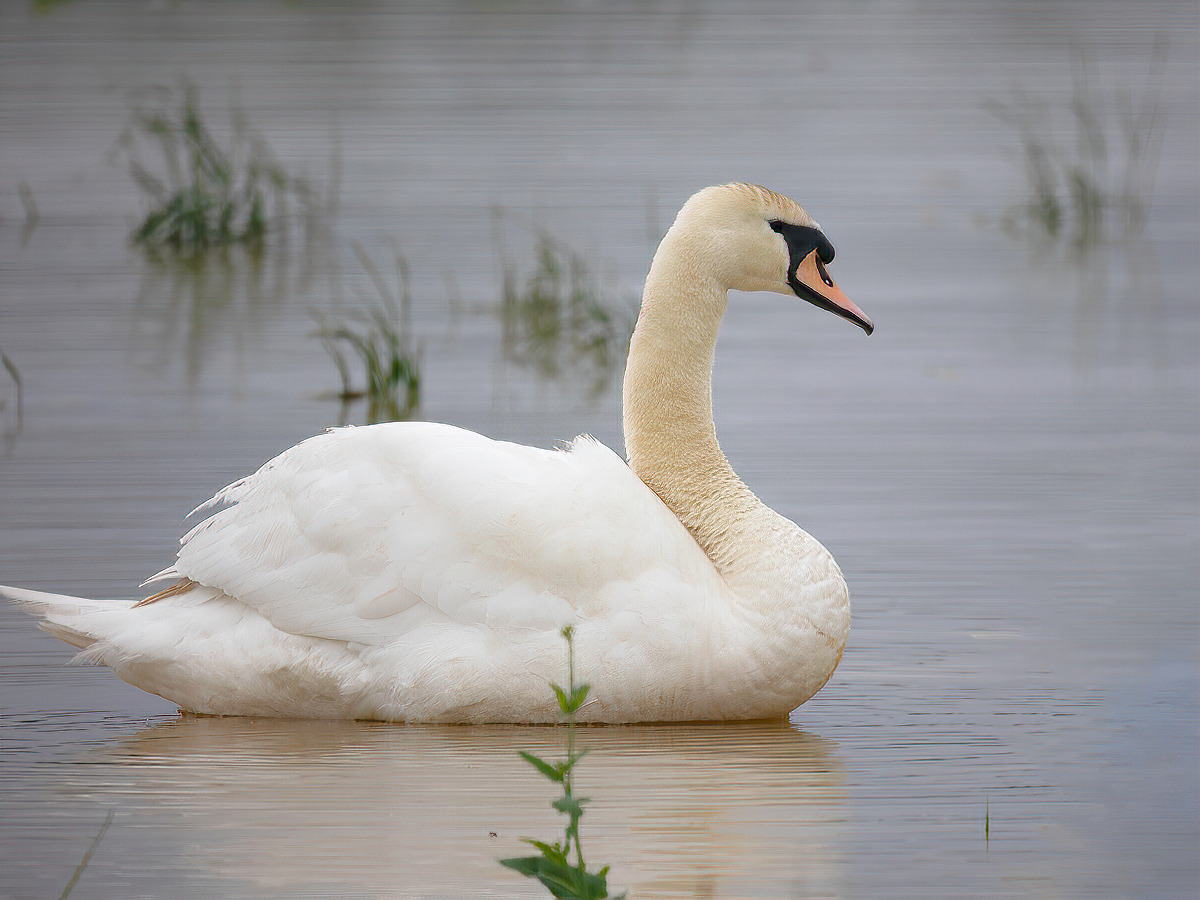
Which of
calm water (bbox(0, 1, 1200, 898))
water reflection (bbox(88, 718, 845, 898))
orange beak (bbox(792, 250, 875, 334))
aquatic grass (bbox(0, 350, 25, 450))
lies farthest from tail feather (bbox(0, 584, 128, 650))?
aquatic grass (bbox(0, 350, 25, 450))

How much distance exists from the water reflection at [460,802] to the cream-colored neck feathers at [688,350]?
35.0 inches

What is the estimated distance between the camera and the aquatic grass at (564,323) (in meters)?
11.5

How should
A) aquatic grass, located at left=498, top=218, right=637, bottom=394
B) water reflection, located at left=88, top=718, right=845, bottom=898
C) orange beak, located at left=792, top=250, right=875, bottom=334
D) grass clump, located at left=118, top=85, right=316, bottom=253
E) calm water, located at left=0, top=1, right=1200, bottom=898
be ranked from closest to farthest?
1. water reflection, located at left=88, top=718, right=845, bottom=898
2. calm water, located at left=0, top=1, right=1200, bottom=898
3. orange beak, located at left=792, top=250, right=875, bottom=334
4. aquatic grass, located at left=498, top=218, right=637, bottom=394
5. grass clump, located at left=118, top=85, right=316, bottom=253

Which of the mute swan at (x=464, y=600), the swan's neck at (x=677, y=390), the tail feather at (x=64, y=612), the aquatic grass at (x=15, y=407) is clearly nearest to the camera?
the mute swan at (x=464, y=600)

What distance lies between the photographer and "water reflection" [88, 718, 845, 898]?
446cm

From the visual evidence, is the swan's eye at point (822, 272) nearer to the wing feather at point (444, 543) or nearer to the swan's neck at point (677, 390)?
the swan's neck at point (677, 390)

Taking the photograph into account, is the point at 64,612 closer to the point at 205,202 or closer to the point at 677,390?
the point at 677,390

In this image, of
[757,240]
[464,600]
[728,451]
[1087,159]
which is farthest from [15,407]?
[1087,159]

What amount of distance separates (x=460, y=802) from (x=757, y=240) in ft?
7.29

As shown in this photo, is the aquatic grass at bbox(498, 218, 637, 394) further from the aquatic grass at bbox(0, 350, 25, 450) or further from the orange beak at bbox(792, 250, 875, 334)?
the orange beak at bbox(792, 250, 875, 334)

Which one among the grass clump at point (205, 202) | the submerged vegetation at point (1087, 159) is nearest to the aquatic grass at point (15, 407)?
the grass clump at point (205, 202)

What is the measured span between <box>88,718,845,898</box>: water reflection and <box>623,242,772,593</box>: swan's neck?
88cm

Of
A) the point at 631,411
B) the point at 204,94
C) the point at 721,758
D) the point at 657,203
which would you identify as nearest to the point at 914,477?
the point at 631,411

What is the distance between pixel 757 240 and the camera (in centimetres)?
646
